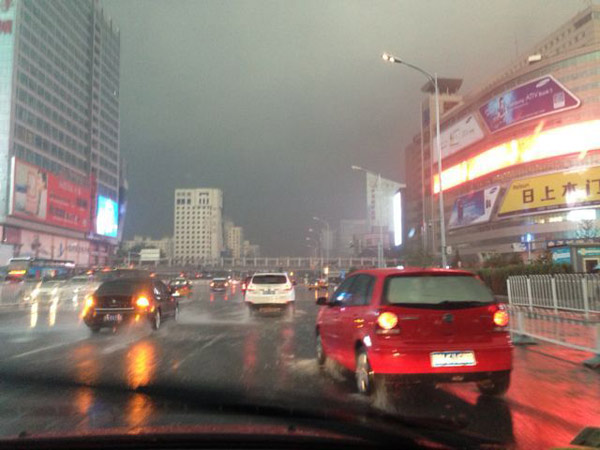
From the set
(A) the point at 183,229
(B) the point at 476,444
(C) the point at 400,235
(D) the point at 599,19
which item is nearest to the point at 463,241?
(C) the point at 400,235

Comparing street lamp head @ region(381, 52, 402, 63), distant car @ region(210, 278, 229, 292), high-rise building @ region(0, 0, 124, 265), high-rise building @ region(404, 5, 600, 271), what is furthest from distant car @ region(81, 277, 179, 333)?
high-rise building @ region(0, 0, 124, 265)

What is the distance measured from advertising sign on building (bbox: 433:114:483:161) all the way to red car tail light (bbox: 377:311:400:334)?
8081cm

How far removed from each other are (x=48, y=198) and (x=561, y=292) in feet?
262

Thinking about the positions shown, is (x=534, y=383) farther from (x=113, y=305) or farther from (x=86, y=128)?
(x=86, y=128)

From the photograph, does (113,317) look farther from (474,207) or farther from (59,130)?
(59,130)

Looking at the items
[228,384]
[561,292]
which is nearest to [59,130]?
[561,292]

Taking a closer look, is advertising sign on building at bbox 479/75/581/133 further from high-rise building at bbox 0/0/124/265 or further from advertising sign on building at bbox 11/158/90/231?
high-rise building at bbox 0/0/124/265

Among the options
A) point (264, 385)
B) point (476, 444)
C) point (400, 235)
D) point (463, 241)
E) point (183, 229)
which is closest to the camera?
point (476, 444)

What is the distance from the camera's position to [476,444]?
12.4 feet

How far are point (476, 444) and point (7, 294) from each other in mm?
27132

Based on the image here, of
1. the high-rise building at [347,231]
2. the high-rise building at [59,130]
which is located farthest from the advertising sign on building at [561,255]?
the high-rise building at [347,231]

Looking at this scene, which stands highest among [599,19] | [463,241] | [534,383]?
[599,19]

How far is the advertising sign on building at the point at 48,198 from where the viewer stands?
228 feet

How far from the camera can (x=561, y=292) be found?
12.0 m
